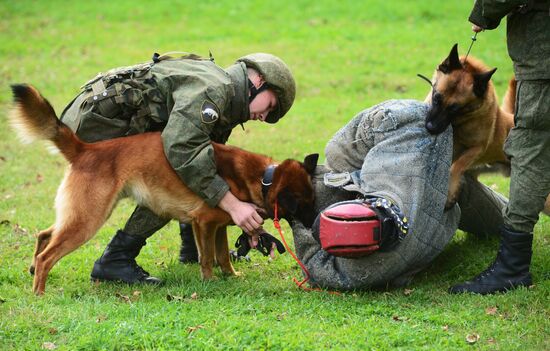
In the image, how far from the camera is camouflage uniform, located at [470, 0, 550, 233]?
4840mm

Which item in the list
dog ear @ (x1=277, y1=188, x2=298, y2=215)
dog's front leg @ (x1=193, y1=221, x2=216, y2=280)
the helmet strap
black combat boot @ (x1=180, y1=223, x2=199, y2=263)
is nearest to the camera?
dog ear @ (x1=277, y1=188, x2=298, y2=215)

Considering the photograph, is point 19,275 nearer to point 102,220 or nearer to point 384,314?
point 102,220

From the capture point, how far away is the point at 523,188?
198 inches

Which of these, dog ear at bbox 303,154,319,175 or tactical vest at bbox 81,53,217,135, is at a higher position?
tactical vest at bbox 81,53,217,135

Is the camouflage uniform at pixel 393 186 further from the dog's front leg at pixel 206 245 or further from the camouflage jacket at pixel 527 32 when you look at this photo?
the camouflage jacket at pixel 527 32

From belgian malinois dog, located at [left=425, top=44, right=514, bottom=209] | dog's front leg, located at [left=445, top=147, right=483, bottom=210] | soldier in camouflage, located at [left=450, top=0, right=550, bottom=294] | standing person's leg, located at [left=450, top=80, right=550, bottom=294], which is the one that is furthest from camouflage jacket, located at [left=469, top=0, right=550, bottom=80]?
dog's front leg, located at [left=445, top=147, right=483, bottom=210]

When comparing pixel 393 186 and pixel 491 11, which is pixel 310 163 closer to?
pixel 393 186

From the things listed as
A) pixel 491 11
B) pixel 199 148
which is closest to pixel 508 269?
pixel 491 11

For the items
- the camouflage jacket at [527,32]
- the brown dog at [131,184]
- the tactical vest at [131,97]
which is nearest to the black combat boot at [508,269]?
the camouflage jacket at [527,32]

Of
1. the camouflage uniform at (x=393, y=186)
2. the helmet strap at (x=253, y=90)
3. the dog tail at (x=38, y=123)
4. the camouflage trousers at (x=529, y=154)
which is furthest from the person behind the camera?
the helmet strap at (x=253, y=90)

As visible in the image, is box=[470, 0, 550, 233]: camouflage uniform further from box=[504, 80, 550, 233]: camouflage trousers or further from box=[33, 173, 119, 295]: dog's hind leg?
box=[33, 173, 119, 295]: dog's hind leg

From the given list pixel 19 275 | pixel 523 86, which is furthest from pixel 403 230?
pixel 19 275

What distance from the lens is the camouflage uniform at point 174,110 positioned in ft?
17.3

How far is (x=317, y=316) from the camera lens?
15.7 ft
